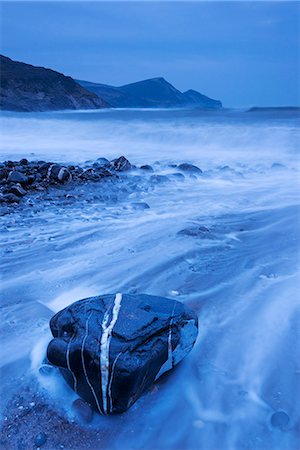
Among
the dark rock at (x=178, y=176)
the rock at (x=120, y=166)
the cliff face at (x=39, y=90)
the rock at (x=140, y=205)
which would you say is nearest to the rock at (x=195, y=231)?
the rock at (x=140, y=205)

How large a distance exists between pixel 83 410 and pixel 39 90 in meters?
45.5

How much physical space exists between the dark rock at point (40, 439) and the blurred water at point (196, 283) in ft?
0.71

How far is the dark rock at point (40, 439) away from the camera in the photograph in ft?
5.15

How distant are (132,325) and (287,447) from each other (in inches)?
30.8

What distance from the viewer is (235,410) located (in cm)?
176

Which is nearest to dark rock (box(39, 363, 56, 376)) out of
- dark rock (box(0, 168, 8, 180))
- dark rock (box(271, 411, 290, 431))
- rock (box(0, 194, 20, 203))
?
dark rock (box(271, 411, 290, 431))

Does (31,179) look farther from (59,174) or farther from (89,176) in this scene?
(89,176)

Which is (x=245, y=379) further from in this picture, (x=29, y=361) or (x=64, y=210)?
(x=64, y=210)

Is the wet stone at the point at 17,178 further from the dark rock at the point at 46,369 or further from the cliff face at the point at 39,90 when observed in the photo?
the cliff face at the point at 39,90

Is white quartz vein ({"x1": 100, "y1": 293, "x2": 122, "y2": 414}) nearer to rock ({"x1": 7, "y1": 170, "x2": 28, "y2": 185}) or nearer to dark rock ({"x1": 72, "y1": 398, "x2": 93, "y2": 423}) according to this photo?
dark rock ({"x1": 72, "y1": 398, "x2": 93, "y2": 423})

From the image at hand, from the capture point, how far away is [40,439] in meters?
1.59

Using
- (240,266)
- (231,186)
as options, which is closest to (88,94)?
(231,186)

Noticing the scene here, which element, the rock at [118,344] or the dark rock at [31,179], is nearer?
the rock at [118,344]

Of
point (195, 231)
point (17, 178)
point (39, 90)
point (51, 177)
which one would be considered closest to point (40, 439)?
point (195, 231)
